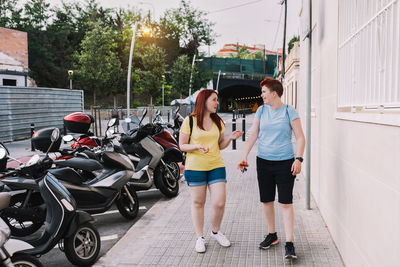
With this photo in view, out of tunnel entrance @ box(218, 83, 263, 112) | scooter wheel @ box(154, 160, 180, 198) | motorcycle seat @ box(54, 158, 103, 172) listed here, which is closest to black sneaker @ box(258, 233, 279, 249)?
motorcycle seat @ box(54, 158, 103, 172)

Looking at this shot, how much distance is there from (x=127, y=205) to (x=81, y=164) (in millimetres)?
891

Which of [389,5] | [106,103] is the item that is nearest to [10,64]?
[106,103]

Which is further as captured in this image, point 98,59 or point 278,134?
point 98,59

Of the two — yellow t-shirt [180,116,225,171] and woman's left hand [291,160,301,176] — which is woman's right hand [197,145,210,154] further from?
woman's left hand [291,160,301,176]

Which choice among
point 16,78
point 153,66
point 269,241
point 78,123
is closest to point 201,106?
point 269,241

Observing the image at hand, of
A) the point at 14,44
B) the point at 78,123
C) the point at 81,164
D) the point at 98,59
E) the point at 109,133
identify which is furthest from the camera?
the point at 98,59

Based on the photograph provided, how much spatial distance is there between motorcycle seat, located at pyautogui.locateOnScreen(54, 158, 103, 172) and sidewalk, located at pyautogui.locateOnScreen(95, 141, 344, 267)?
0.88m

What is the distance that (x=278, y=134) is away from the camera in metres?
3.93

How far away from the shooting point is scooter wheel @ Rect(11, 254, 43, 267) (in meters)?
2.95

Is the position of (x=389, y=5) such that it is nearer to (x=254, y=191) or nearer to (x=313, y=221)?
(x=313, y=221)

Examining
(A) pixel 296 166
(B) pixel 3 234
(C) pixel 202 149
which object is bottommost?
(B) pixel 3 234

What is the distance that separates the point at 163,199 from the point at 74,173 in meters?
2.35

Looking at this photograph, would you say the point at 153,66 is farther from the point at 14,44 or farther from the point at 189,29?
the point at 189,29

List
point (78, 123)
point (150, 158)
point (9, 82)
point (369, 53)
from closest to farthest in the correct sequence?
point (369, 53) < point (150, 158) < point (78, 123) < point (9, 82)
